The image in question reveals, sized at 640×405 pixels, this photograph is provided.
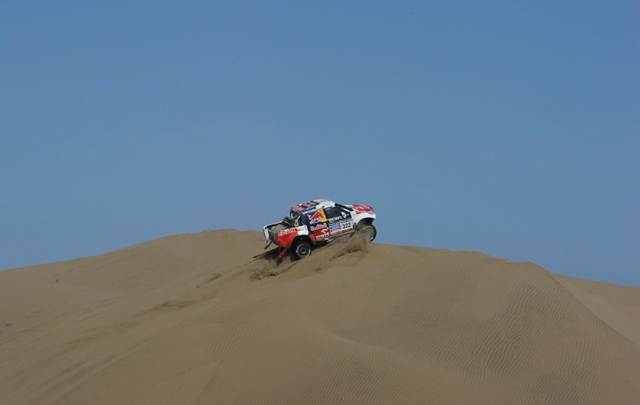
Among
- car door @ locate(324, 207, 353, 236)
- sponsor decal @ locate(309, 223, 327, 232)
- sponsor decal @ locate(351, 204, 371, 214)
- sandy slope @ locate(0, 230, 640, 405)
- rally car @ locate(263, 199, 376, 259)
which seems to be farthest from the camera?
sponsor decal @ locate(351, 204, 371, 214)

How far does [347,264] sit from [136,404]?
664cm

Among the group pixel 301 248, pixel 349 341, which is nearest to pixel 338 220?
pixel 301 248

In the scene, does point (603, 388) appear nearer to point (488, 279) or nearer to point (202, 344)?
point (488, 279)

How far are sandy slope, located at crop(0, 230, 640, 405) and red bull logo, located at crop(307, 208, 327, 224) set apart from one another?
97 cm

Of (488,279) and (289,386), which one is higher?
(488,279)

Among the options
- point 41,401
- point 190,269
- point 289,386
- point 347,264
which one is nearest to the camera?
point 289,386

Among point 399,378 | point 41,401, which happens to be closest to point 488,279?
point 399,378

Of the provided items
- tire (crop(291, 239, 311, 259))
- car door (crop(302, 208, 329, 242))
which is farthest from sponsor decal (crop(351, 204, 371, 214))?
tire (crop(291, 239, 311, 259))

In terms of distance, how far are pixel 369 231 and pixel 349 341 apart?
754 centimetres

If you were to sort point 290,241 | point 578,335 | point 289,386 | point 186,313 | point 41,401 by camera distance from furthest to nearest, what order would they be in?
1. point 290,241
2. point 186,313
3. point 578,335
4. point 41,401
5. point 289,386

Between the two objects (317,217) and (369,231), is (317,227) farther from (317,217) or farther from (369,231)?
(369,231)

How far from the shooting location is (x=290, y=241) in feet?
55.7

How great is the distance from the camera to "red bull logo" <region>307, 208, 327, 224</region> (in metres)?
17.2

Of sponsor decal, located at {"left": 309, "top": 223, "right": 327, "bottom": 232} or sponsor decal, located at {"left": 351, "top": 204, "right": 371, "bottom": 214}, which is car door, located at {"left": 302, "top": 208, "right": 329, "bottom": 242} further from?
sponsor decal, located at {"left": 351, "top": 204, "right": 371, "bottom": 214}
